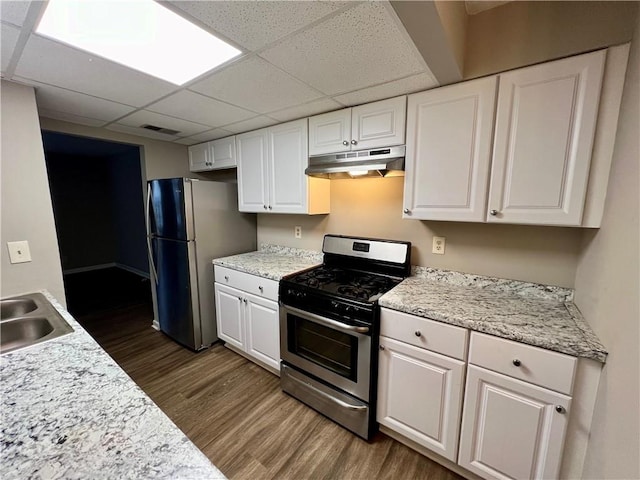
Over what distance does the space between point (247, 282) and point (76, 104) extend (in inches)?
69.3

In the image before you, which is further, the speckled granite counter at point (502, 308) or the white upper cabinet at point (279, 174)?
the white upper cabinet at point (279, 174)

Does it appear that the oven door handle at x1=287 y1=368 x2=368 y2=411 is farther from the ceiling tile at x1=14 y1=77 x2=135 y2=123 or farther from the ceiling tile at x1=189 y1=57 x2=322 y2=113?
the ceiling tile at x1=14 y1=77 x2=135 y2=123

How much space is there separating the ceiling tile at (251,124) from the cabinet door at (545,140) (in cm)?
164

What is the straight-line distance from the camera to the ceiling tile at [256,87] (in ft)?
4.61

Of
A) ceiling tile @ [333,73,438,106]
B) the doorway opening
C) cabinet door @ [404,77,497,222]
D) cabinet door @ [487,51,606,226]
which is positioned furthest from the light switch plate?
the doorway opening

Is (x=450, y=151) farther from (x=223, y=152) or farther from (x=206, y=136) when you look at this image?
(x=206, y=136)

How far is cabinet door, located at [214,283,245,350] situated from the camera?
2.40 meters

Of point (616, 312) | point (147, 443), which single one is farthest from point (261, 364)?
point (616, 312)

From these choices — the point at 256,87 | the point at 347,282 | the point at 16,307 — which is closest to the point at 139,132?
the point at 256,87

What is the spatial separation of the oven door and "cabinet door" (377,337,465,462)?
4.4 inches

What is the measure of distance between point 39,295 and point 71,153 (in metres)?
4.99

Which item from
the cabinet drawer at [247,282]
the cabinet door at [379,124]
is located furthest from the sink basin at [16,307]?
the cabinet door at [379,124]

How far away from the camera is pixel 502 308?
1398mm

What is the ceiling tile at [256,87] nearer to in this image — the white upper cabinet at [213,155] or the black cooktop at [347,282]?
the white upper cabinet at [213,155]
